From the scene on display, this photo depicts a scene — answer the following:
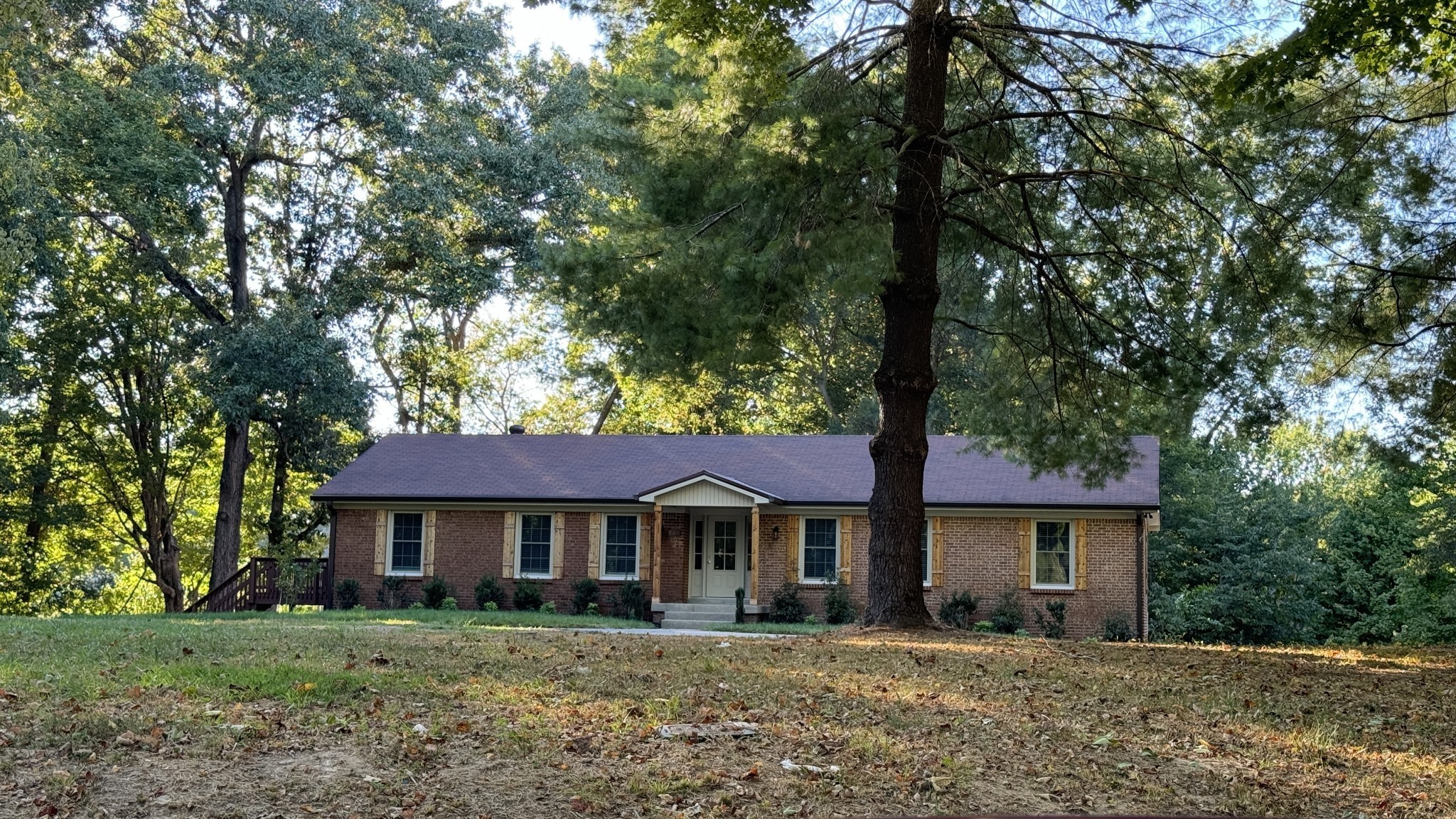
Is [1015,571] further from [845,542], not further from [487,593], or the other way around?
[487,593]

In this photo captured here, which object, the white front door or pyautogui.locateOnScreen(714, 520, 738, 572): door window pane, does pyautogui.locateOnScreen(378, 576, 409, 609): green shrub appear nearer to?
the white front door

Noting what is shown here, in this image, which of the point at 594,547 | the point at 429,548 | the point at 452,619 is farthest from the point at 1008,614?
the point at 429,548

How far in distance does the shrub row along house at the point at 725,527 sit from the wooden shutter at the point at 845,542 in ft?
0.11

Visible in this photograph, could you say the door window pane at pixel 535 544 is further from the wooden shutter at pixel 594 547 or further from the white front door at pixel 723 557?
the white front door at pixel 723 557

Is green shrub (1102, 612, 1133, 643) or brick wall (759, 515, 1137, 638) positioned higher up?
brick wall (759, 515, 1137, 638)

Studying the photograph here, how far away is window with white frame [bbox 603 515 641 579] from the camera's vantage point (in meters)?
24.8

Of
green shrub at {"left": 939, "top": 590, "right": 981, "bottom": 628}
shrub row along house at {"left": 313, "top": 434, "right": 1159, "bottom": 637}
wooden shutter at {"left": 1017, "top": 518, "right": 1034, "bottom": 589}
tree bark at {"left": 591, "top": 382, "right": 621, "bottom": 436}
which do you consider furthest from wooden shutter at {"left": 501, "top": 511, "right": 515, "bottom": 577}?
tree bark at {"left": 591, "top": 382, "right": 621, "bottom": 436}

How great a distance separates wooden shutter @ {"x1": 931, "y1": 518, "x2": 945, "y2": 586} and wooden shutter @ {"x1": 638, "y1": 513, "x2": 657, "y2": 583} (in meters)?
5.71

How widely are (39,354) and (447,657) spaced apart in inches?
1001

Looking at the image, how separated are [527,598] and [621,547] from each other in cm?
222

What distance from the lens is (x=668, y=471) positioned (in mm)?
25875

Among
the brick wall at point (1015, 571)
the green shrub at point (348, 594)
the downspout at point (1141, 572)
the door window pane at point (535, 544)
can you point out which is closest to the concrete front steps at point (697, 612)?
the door window pane at point (535, 544)

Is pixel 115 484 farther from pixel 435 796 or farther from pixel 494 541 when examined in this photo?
pixel 435 796

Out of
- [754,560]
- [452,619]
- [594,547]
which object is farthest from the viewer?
[594,547]
